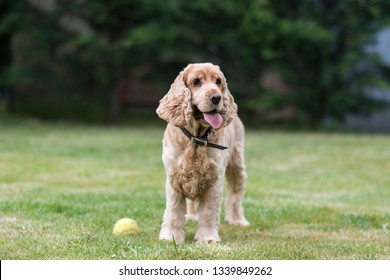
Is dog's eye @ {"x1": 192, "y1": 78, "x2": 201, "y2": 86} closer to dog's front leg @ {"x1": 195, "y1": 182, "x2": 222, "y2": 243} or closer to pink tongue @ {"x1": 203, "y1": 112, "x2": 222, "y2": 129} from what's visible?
pink tongue @ {"x1": 203, "y1": 112, "x2": 222, "y2": 129}

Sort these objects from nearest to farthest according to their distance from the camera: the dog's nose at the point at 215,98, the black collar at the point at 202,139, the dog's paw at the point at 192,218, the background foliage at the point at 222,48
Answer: the dog's nose at the point at 215,98 < the black collar at the point at 202,139 < the dog's paw at the point at 192,218 < the background foliage at the point at 222,48

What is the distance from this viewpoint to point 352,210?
7.74m

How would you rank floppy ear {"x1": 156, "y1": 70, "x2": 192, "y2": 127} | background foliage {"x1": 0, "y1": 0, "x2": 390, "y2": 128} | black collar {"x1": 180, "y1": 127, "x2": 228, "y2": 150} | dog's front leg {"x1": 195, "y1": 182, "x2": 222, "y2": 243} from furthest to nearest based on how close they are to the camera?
background foliage {"x1": 0, "y1": 0, "x2": 390, "y2": 128} < dog's front leg {"x1": 195, "y1": 182, "x2": 222, "y2": 243} < black collar {"x1": 180, "y1": 127, "x2": 228, "y2": 150} < floppy ear {"x1": 156, "y1": 70, "x2": 192, "y2": 127}

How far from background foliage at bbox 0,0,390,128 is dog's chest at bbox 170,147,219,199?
1181 cm

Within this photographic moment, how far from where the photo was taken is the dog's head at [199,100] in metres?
5.44

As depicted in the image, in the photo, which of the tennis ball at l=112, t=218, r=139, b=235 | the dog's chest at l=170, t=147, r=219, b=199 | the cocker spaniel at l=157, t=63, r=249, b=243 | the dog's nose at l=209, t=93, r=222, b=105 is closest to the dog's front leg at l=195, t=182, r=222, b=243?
the cocker spaniel at l=157, t=63, r=249, b=243

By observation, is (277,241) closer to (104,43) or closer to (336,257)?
(336,257)

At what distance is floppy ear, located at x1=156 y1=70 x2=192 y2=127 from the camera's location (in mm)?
5520

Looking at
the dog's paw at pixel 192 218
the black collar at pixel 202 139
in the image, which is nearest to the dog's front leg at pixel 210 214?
the black collar at pixel 202 139

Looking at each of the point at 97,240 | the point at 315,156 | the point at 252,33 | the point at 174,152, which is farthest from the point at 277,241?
the point at 252,33

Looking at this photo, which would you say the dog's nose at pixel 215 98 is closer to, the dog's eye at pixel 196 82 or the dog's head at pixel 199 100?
the dog's head at pixel 199 100

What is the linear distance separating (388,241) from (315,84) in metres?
12.3

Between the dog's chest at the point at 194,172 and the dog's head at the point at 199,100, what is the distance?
0.93ft

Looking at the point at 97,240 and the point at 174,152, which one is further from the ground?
the point at 174,152
